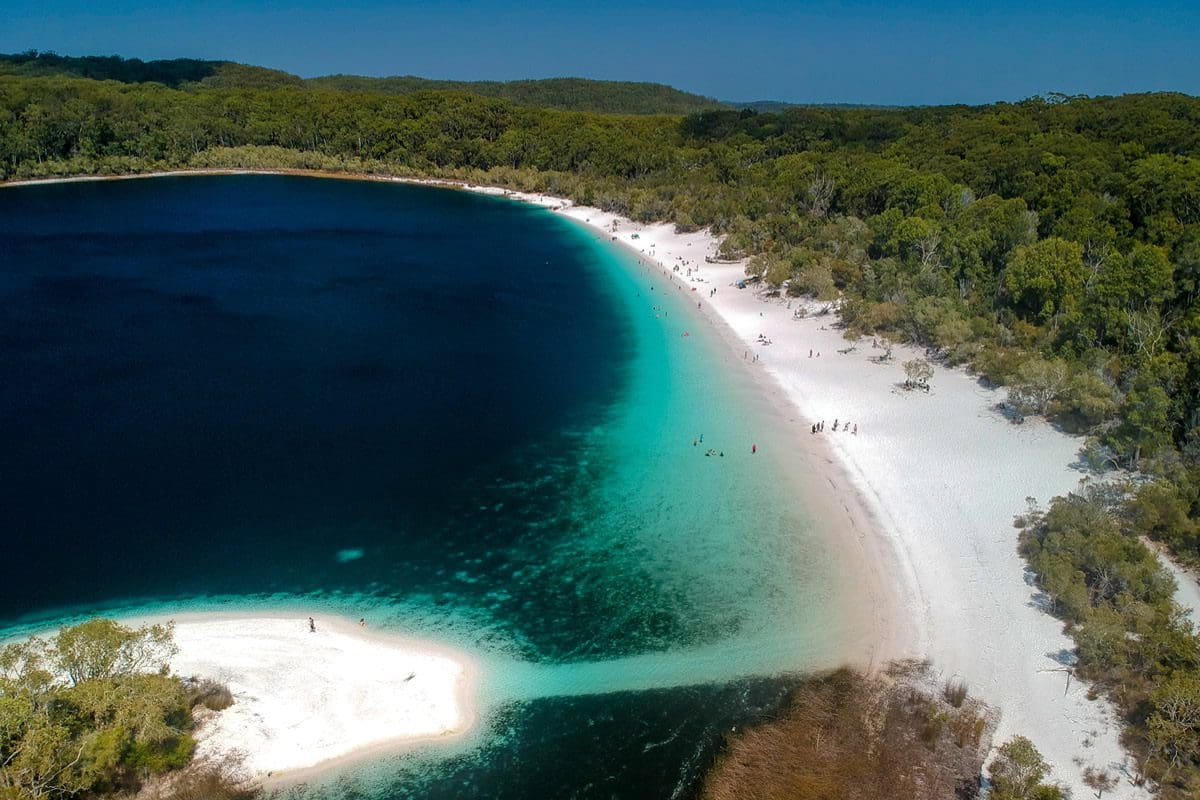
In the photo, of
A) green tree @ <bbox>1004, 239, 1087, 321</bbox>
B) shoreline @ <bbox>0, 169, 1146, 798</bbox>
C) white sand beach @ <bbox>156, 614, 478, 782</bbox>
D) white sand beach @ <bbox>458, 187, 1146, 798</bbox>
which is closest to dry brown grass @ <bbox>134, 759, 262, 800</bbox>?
white sand beach @ <bbox>156, 614, 478, 782</bbox>

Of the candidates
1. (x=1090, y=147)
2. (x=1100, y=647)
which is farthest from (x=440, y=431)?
(x=1090, y=147)

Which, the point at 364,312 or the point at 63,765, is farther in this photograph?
the point at 364,312

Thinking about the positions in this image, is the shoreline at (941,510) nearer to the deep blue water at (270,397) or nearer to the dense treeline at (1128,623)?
the dense treeline at (1128,623)

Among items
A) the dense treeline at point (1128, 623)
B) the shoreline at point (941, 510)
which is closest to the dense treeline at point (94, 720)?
the shoreline at point (941, 510)

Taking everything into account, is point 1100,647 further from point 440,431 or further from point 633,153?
Answer: point 633,153

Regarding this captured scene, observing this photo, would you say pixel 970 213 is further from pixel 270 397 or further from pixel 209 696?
pixel 209 696

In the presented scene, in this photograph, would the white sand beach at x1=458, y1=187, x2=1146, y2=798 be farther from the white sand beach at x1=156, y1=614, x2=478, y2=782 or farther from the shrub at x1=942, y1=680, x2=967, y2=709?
the white sand beach at x1=156, y1=614, x2=478, y2=782

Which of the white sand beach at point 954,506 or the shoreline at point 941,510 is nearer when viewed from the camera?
the white sand beach at point 954,506
